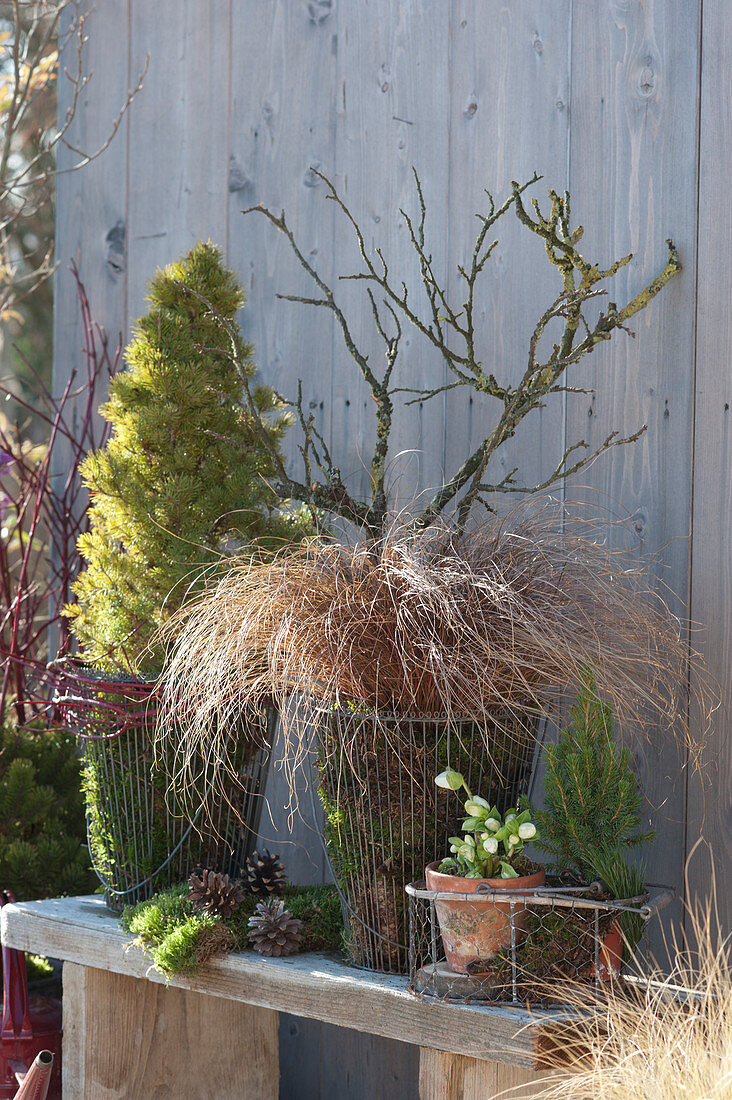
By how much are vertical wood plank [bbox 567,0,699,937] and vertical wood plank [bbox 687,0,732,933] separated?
19 mm

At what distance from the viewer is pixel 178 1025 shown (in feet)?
5.29

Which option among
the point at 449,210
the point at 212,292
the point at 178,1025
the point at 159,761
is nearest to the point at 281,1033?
the point at 178,1025

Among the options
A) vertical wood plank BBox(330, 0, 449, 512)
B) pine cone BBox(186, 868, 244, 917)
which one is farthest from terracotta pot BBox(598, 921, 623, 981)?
vertical wood plank BBox(330, 0, 449, 512)

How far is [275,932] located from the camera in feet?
4.47

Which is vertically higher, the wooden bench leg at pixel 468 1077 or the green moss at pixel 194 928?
the green moss at pixel 194 928

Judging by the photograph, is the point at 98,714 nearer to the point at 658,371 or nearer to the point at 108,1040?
the point at 108,1040

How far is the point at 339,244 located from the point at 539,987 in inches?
48.6

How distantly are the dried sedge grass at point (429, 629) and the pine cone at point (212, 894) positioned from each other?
23cm

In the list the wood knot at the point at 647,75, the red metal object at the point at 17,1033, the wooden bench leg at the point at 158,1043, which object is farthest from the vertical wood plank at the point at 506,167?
the red metal object at the point at 17,1033

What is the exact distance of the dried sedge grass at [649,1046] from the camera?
96 centimetres

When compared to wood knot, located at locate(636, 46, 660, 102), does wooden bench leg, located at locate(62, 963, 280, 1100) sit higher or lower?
lower

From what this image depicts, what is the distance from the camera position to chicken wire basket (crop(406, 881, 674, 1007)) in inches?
44.2

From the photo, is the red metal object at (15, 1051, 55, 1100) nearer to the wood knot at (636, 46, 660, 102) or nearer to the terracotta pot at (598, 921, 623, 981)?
the terracotta pot at (598, 921, 623, 981)

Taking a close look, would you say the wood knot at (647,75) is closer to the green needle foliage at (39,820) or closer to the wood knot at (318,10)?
the wood knot at (318,10)
